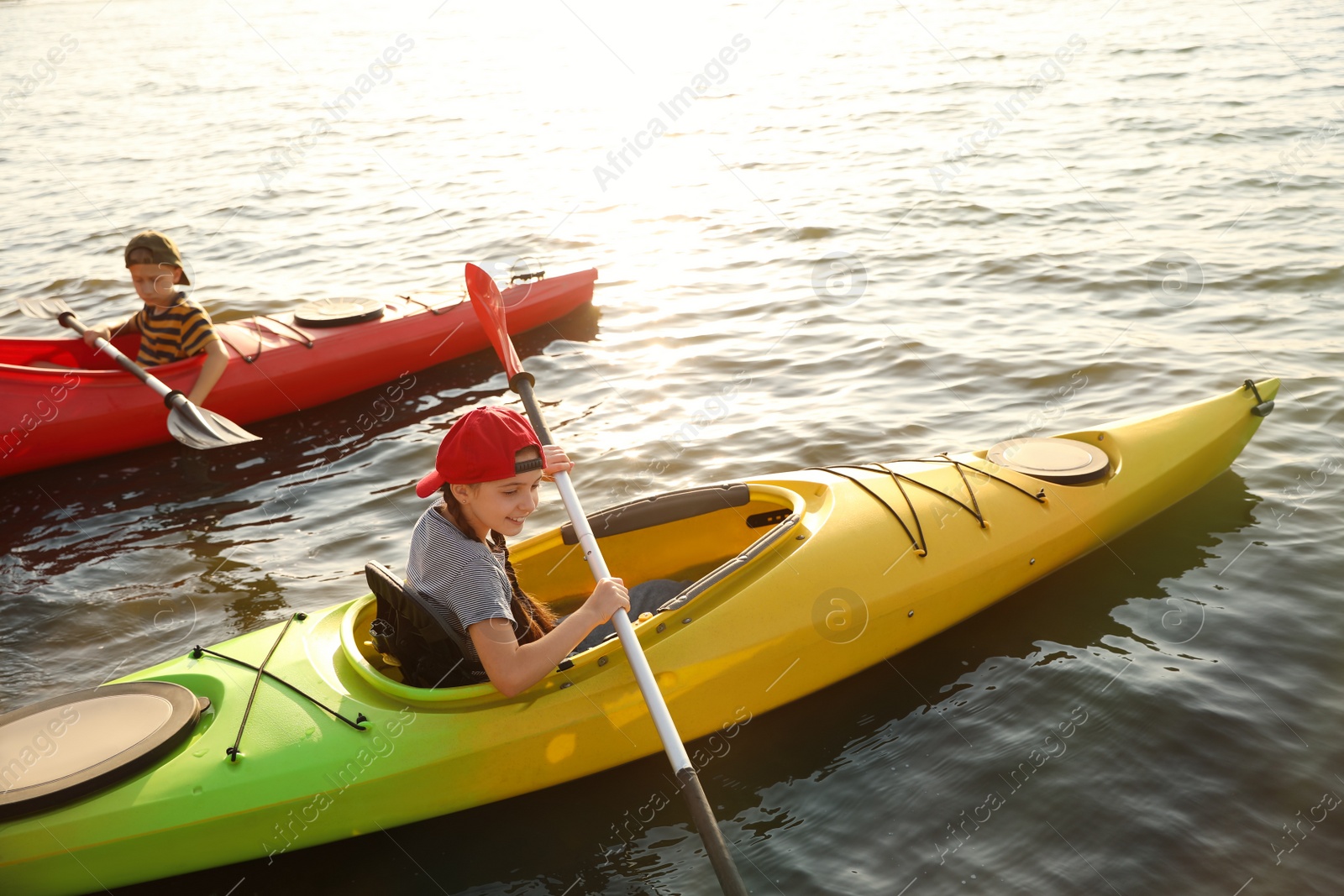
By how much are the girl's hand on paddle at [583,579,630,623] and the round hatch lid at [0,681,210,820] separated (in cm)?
120

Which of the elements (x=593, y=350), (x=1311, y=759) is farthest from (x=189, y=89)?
(x=1311, y=759)

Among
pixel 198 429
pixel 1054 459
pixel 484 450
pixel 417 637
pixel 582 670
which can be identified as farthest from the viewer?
pixel 198 429

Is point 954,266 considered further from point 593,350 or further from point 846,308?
point 593,350

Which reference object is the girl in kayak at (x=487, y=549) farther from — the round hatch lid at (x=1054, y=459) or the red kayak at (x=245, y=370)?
the red kayak at (x=245, y=370)

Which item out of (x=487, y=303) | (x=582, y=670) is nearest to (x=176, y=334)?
(x=487, y=303)

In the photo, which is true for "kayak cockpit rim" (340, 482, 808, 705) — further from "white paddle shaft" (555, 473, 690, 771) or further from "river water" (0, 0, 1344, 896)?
"river water" (0, 0, 1344, 896)

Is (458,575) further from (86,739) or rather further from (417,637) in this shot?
(86,739)

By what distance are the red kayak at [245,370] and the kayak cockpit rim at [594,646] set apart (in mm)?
2697

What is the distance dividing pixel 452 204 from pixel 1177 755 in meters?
9.02

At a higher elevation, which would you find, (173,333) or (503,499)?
(173,333)

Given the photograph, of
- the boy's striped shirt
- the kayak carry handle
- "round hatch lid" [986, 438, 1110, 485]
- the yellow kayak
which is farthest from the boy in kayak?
the kayak carry handle

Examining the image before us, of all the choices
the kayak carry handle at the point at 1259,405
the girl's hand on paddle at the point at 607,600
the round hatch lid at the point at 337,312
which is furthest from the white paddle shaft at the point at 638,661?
the round hatch lid at the point at 337,312

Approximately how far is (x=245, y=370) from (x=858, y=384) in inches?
135

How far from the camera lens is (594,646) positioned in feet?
10.6
